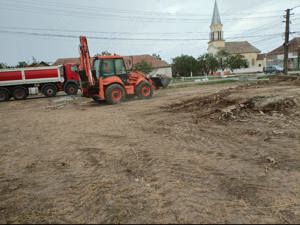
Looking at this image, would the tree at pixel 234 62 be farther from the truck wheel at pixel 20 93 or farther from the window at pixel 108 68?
the window at pixel 108 68

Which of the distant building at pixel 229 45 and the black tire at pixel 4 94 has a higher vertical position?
the distant building at pixel 229 45

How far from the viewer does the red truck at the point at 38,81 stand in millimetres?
20906

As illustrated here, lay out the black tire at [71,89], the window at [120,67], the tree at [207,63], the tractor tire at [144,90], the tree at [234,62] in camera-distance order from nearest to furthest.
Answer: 1. the window at [120,67]
2. the tractor tire at [144,90]
3. the black tire at [71,89]
4. the tree at [207,63]
5. the tree at [234,62]

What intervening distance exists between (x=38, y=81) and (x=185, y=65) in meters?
39.3

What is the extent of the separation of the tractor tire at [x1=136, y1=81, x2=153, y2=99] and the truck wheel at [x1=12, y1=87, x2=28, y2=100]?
11.0 meters

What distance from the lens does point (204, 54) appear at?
192ft

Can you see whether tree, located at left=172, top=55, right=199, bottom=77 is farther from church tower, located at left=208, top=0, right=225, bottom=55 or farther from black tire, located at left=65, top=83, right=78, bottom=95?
black tire, located at left=65, top=83, right=78, bottom=95

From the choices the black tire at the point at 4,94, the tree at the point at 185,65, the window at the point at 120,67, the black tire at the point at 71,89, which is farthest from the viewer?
→ the tree at the point at 185,65

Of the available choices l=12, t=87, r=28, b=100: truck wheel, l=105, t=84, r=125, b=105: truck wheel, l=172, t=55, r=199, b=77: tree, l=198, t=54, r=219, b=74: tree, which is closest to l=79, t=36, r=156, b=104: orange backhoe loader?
l=105, t=84, r=125, b=105: truck wheel

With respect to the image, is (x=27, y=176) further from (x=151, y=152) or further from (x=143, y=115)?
(x=143, y=115)

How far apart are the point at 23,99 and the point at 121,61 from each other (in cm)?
1165

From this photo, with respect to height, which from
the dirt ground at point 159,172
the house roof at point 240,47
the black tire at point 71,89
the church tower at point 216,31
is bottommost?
the dirt ground at point 159,172

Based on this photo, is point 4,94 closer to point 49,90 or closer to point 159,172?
point 49,90

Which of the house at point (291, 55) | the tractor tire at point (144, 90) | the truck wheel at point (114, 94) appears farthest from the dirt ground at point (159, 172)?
the house at point (291, 55)
